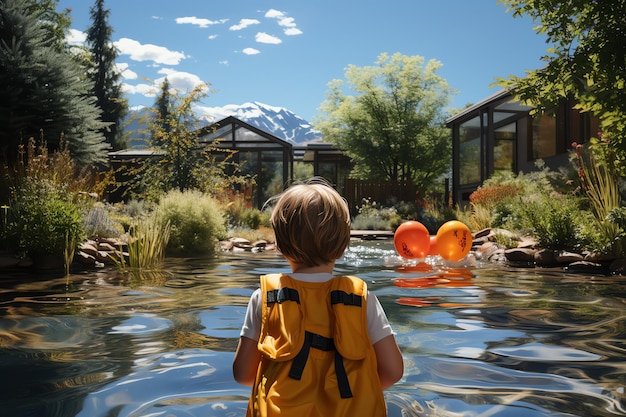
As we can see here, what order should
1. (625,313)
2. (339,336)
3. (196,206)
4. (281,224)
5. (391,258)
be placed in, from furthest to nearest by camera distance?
(196,206) → (391,258) → (625,313) → (281,224) → (339,336)

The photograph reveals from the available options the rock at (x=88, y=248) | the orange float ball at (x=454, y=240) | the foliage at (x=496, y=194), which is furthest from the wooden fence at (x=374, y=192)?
the rock at (x=88, y=248)

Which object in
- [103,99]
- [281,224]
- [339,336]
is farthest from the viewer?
[103,99]

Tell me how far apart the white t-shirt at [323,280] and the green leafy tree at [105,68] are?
128ft

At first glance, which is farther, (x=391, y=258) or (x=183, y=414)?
(x=391, y=258)

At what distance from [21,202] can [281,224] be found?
6.81 metres

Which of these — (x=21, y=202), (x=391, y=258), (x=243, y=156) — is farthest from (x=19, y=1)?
(x=243, y=156)

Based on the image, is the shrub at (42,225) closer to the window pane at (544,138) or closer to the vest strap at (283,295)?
the vest strap at (283,295)

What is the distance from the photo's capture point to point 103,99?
3841 cm

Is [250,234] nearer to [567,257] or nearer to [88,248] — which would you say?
[88,248]

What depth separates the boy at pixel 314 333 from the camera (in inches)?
64.6

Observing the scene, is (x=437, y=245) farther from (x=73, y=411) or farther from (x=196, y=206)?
(x=73, y=411)

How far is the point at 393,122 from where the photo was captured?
29.3 meters

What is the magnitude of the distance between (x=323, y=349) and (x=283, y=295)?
0.66 feet

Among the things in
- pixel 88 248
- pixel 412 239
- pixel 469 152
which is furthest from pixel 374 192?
pixel 88 248
